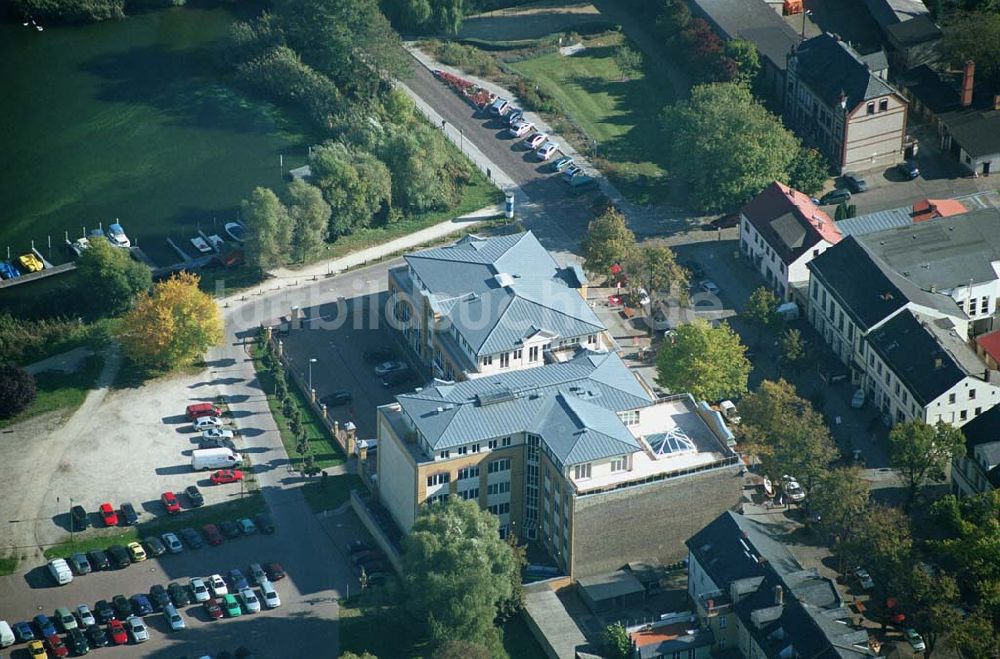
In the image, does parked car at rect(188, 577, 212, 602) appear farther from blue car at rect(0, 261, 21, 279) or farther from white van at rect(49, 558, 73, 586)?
blue car at rect(0, 261, 21, 279)

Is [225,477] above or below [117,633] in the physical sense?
above

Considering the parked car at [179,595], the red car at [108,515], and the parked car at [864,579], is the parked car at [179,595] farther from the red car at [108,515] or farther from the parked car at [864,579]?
the parked car at [864,579]

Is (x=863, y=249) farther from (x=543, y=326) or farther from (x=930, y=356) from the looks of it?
(x=543, y=326)

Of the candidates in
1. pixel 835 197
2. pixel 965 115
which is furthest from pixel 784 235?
pixel 965 115

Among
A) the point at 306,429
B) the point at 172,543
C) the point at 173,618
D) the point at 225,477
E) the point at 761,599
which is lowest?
the point at 173,618

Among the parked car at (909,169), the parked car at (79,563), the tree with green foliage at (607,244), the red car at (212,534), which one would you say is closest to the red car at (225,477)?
the red car at (212,534)

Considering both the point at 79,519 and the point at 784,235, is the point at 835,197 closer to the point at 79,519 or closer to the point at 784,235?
the point at 784,235

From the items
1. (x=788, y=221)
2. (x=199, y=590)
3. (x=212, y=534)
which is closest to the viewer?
(x=199, y=590)
